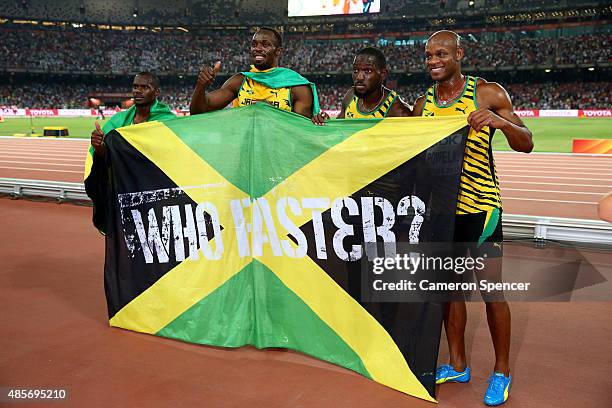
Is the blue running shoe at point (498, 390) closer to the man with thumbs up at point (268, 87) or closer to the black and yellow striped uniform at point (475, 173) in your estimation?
the black and yellow striped uniform at point (475, 173)

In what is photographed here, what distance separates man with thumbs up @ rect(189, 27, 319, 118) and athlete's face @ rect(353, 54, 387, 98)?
0.47 metres

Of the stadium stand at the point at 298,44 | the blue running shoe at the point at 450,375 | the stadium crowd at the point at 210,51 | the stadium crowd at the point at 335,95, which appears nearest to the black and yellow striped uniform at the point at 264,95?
the blue running shoe at the point at 450,375

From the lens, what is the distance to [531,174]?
40.3 ft

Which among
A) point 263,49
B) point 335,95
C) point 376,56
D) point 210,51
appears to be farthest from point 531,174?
point 210,51

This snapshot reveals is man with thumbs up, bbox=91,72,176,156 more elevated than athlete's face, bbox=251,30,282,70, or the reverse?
athlete's face, bbox=251,30,282,70

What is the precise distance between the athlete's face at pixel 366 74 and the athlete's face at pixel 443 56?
814 millimetres

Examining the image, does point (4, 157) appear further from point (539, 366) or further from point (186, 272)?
point (539, 366)

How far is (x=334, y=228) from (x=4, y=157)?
51.0ft

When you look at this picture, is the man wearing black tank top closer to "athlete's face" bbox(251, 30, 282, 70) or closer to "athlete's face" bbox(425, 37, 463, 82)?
"athlete's face" bbox(251, 30, 282, 70)

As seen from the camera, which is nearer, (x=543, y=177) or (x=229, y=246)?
(x=229, y=246)

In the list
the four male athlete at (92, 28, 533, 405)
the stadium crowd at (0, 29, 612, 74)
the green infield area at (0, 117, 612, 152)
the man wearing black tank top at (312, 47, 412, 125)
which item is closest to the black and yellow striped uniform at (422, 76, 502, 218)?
the four male athlete at (92, 28, 533, 405)

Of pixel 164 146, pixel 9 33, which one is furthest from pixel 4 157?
pixel 9 33

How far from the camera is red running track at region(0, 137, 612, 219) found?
8609 millimetres

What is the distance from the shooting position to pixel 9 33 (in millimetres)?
51062
